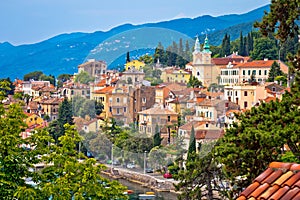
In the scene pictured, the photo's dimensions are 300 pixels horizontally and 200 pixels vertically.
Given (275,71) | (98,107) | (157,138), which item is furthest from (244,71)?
(157,138)

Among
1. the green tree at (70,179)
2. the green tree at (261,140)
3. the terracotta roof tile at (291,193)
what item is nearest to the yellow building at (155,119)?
the green tree at (70,179)

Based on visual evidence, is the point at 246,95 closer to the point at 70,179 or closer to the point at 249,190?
the point at 70,179

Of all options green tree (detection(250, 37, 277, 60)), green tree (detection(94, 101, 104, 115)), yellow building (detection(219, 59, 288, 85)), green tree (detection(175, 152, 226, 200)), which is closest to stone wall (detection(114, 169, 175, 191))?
green tree (detection(94, 101, 104, 115))

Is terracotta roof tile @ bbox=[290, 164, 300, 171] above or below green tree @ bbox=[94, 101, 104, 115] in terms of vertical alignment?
below

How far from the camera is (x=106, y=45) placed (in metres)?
14.3

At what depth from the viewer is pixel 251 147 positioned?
4.15 metres

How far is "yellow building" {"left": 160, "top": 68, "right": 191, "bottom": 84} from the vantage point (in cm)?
1557

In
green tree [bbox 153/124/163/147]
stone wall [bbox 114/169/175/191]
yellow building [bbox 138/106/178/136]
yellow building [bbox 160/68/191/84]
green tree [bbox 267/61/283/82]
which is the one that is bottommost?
stone wall [bbox 114/169/175/191]

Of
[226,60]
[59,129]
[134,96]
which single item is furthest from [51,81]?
[134,96]

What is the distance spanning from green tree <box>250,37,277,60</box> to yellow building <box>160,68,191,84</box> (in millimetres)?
7598

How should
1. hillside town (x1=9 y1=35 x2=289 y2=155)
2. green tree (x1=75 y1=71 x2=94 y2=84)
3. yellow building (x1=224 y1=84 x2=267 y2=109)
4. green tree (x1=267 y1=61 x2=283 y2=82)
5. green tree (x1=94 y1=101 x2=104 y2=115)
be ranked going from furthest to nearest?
green tree (x1=267 y1=61 x2=283 y2=82)
green tree (x1=75 y1=71 x2=94 y2=84)
yellow building (x1=224 y1=84 x2=267 y2=109)
green tree (x1=94 y1=101 x2=104 y2=115)
hillside town (x1=9 y1=35 x2=289 y2=155)

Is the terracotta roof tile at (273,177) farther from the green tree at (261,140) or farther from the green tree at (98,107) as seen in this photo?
the green tree at (98,107)

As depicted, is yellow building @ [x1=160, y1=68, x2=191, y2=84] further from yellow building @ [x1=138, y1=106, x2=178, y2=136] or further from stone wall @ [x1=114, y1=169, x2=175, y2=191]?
stone wall @ [x1=114, y1=169, x2=175, y2=191]

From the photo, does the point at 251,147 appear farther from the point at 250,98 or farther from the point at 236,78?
the point at 236,78
